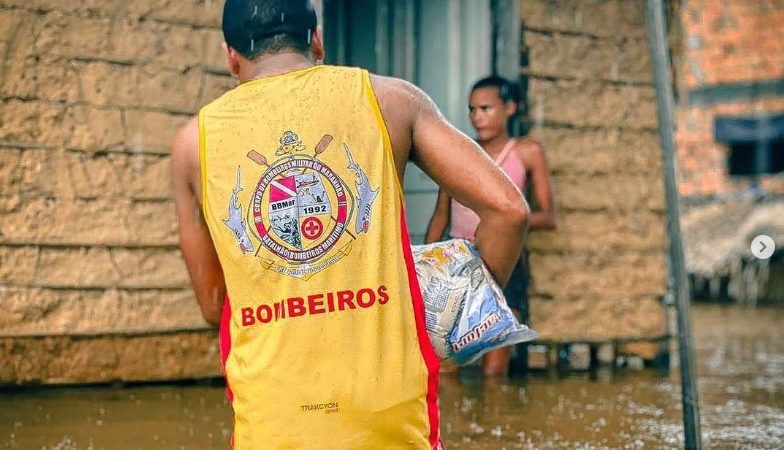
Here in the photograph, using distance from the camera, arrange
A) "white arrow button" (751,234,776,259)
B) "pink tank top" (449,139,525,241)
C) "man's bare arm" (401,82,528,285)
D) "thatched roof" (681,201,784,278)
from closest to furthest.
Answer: "man's bare arm" (401,82,528,285), "pink tank top" (449,139,525,241), "white arrow button" (751,234,776,259), "thatched roof" (681,201,784,278)

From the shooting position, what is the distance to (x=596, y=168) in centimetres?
678

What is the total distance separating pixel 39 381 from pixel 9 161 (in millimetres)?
1163

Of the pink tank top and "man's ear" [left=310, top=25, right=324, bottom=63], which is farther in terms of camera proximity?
the pink tank top

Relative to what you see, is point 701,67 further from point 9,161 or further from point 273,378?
point 273,378

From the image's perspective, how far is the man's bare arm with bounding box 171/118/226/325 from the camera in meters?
2.05

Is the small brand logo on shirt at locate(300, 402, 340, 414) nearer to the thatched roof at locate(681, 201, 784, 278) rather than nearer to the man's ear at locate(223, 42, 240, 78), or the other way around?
the man's ear at locate(223, 42, 240, 78)

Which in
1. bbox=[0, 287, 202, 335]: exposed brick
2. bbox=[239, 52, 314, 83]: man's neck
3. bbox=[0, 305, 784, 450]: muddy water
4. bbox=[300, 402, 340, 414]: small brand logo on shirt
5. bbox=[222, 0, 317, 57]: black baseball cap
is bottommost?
bbox=[0, 305, 784, 450]: muddy water

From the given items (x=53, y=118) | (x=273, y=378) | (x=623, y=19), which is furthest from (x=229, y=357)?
(x=623, y=19)

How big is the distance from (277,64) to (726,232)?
14039 mm

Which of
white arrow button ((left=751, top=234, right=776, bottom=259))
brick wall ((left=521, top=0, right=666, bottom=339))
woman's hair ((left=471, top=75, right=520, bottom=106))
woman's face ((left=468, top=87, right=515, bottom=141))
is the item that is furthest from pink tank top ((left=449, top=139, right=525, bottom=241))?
white arrow button ((left=751, top=234, right=776, bottom=259))

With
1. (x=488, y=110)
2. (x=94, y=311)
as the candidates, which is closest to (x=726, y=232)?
(x=488, y=110)

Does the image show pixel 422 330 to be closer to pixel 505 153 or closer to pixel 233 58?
pixel 233 58

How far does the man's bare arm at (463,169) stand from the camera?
2020 mm

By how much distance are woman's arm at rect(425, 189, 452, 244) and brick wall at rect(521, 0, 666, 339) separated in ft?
3.80
